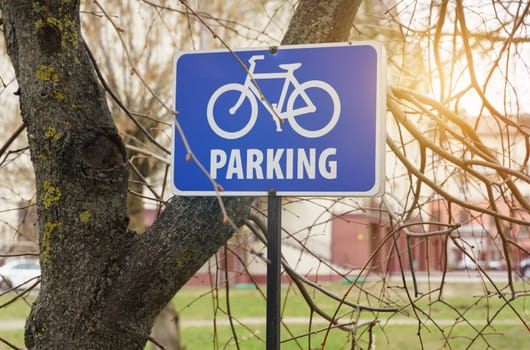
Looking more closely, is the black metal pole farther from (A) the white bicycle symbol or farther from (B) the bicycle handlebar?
(B) the bicycle handlebar

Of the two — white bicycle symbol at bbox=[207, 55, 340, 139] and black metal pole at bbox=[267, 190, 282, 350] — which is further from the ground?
white bicycle symbol at bbox=[207, 55, 340, 139]

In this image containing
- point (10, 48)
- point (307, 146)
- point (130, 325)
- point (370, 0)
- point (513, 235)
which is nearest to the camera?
point (307, 146)

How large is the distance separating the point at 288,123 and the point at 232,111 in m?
0.15

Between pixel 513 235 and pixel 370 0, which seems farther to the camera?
pixel 370 0

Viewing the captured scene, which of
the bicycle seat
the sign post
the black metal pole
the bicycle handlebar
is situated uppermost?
the bicycle handlebar

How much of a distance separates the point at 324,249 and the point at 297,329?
9.79m

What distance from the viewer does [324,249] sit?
22.9 metres

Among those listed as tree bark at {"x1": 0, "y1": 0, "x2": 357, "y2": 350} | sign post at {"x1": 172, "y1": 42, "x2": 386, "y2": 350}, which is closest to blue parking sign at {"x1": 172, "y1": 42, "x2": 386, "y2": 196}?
sign post at {"x1": 172, "y1": 42, "x2": 386, "y2": 350}

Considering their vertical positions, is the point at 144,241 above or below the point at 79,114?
below

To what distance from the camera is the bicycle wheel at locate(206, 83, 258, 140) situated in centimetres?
187

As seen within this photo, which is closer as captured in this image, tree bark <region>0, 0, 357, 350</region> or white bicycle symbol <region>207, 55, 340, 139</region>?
white bicycle symbol <region>207, 55, 340, 139</region>

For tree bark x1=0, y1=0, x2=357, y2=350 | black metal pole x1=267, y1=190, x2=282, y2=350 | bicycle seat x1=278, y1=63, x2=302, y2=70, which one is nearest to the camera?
black metal pole x1=267, y1=190, x2=282, y2=350

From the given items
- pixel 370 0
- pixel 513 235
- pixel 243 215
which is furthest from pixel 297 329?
pixel 243 215

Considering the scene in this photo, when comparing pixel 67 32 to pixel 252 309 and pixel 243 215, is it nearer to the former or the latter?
pixel 243 215
